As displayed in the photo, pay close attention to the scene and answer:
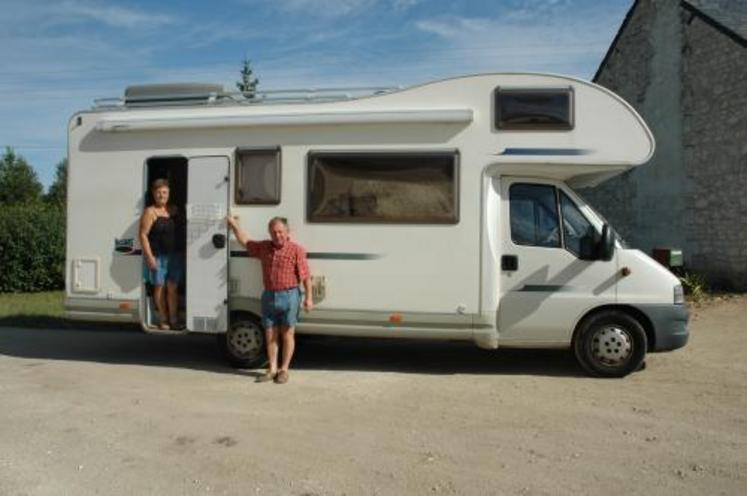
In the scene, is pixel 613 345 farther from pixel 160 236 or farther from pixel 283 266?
pixel 160 236

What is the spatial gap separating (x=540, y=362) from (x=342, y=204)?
2925 mm

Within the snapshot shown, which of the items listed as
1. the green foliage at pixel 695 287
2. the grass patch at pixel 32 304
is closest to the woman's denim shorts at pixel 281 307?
the grass patch at pixel 32 304

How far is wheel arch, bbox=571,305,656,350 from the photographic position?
771 cm

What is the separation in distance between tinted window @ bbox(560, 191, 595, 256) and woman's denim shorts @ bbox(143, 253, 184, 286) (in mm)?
4238

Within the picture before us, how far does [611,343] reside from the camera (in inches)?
304

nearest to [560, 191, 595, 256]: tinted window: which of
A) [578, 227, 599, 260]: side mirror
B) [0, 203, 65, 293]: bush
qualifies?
[578, 227, 599, 260]: side mirror

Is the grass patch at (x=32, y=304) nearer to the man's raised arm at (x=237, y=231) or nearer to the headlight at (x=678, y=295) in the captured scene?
the man's raised arm at (x=237, y=231)

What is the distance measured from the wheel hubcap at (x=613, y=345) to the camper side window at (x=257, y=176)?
364 cm

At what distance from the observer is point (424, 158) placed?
25.6 feet

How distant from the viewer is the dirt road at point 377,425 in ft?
16.2

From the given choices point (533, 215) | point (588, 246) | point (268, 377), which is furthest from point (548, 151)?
point (268, 377)

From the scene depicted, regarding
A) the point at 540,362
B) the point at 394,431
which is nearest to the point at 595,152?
the point at 540,362

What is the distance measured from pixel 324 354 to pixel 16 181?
42908mm

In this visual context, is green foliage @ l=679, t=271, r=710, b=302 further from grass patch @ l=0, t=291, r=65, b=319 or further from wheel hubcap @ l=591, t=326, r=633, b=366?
grass patch @ l=0, t=291, r=65, b=319
